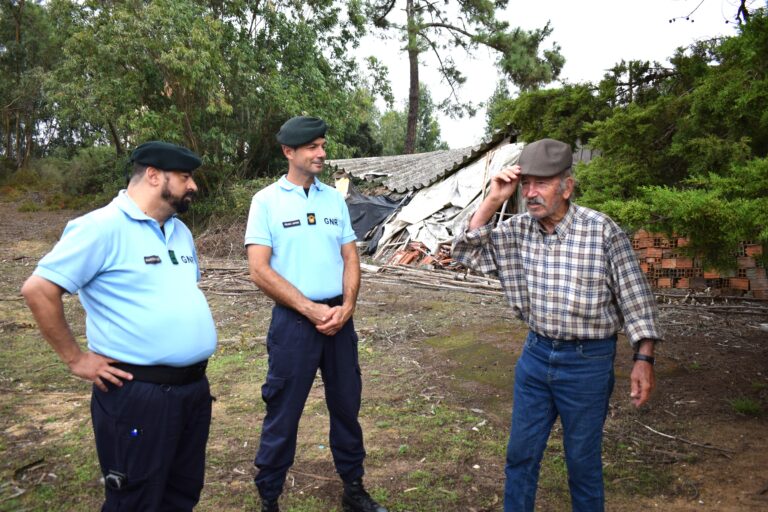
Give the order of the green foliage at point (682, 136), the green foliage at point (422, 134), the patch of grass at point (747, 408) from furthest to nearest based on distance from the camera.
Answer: the green foliage at point (422, 134), the patch of grass at point (747, 408), the green foliage at point (682, 136)

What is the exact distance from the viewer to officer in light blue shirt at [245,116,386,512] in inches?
131

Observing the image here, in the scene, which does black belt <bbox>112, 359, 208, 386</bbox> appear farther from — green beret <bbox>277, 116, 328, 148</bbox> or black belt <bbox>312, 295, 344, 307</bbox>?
green beret <bbox>277, 116, 328, 148</bbox>

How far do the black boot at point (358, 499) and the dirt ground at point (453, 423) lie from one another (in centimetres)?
17

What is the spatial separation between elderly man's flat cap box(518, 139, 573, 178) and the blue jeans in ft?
2.61

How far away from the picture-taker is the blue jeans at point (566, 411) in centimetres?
272

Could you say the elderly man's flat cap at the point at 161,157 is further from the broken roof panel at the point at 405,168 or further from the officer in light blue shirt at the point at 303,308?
the broken roof panel at the point at 405,168

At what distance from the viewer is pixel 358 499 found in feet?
11.6

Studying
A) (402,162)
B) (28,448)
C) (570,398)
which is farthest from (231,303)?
(402,162)

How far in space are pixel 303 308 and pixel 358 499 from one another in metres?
1.24

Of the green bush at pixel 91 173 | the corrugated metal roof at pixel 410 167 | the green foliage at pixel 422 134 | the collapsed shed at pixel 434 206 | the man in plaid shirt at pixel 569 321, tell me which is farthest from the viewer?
the green foliage at pixel 422 134

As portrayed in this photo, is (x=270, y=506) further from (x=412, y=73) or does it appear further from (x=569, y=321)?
(x=412, y=73)

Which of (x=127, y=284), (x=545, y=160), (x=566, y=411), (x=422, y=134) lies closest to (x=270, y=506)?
(x=127, y=284)

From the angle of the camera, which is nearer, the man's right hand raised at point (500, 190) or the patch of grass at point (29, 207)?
the man's right hand raised at point (500, 190)

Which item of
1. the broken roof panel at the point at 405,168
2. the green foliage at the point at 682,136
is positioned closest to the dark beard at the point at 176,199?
the green foliage at the point at 682,136
